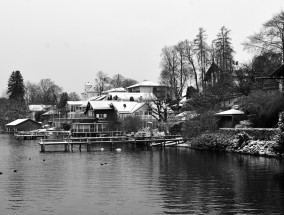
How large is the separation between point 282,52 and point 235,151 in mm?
14722

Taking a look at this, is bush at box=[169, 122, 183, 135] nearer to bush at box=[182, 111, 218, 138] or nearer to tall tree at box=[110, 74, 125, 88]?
bush at box=[182, 111, 218, 138]

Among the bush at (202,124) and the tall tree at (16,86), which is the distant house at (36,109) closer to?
the tall tree at (16,86)

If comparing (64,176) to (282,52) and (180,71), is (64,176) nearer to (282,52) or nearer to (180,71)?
(282,52)

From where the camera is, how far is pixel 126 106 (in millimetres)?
80688

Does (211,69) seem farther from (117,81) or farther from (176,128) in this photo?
(117,81)

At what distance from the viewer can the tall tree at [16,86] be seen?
126m

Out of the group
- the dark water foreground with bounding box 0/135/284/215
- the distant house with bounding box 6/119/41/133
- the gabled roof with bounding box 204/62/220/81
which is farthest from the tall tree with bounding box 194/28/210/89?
the distant house with bounding box 6/119/41/133

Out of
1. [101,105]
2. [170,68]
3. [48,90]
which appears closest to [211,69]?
[170,68]

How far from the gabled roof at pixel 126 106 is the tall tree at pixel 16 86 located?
177 feet

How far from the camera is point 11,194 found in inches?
894

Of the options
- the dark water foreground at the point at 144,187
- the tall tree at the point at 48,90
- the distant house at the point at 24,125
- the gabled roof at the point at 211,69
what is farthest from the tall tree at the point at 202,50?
the tall tree at the point at 48,90

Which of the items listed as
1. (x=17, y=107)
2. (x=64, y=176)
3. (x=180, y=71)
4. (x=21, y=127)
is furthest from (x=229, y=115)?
(x=17, y=107)

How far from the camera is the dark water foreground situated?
764 inches

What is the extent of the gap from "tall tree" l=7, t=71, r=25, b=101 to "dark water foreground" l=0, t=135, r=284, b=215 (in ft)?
300
